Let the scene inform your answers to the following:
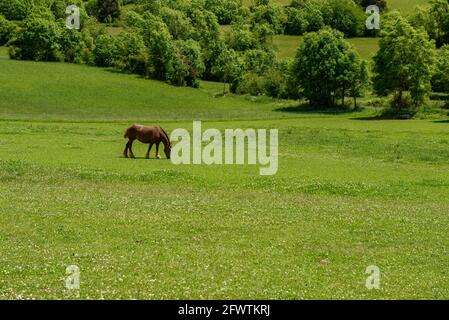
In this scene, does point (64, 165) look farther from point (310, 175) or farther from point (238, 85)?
point (238, 85)

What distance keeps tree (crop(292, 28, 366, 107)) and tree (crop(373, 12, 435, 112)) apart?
8.37 meters

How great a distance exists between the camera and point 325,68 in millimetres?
113875

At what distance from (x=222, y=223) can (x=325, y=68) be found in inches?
3813

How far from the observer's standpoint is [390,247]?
18625 mm

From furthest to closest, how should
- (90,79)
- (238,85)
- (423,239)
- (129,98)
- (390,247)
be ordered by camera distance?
(238,85), (90,79), (129,98), (423,239), (390,247)

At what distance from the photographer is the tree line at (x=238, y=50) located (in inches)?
4053

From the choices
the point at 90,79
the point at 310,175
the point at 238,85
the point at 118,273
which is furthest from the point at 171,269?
the point at 238,85

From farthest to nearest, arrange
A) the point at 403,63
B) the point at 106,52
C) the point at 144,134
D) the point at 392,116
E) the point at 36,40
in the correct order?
the point at 106,52 < the point at 36,40 < the point at 403,63 < the point at 392,116 < the point at 144,134

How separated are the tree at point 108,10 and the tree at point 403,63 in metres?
116

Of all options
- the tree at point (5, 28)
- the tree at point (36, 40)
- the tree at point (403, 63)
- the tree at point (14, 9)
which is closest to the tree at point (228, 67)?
the tree at point (36, 40)

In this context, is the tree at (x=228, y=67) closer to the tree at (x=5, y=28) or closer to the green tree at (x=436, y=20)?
the tree at (x=5, y=28)

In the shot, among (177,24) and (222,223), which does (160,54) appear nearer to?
(177,24)

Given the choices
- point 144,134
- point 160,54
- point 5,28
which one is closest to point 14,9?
point 5,28
